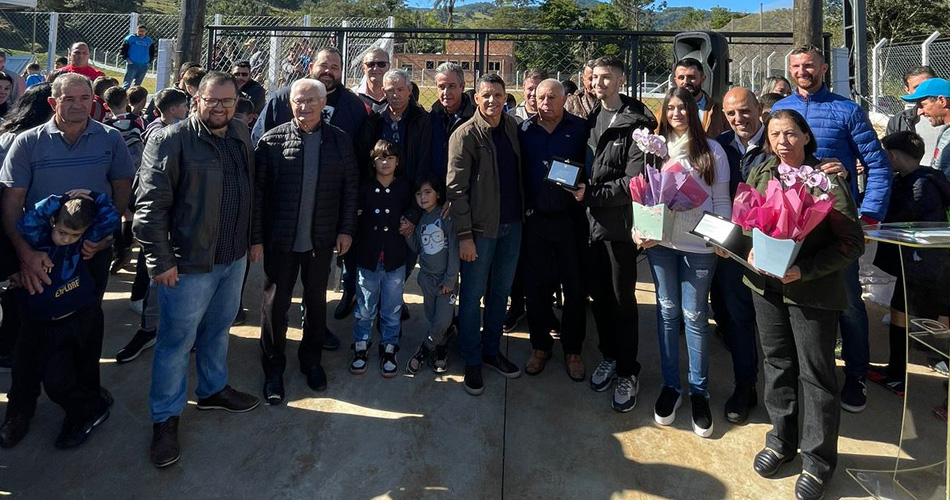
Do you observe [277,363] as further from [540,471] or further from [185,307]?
[540,471]

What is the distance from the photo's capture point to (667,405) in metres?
3.20

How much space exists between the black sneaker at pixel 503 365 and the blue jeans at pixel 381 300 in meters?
0.64

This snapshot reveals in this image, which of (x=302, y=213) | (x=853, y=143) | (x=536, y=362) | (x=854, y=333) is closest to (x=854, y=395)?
(x=854, y=333)

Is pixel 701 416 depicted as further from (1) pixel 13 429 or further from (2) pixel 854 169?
(1) pixel 13 429

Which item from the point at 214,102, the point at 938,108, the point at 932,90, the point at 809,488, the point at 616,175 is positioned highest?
the point at 932,90

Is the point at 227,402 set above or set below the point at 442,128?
below

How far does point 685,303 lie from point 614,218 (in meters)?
0.61

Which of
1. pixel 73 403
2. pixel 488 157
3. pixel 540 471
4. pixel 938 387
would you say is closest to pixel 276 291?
pixel 73 403

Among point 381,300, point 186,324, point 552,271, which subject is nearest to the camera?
point 186,324

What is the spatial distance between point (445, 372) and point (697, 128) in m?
2.12

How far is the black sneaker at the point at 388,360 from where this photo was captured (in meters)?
3.62

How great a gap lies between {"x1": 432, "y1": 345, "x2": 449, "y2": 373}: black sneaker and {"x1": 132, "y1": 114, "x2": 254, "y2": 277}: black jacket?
156 centimetres

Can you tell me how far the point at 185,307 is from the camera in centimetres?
278

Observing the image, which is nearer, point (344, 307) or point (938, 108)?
point (938, 108)
